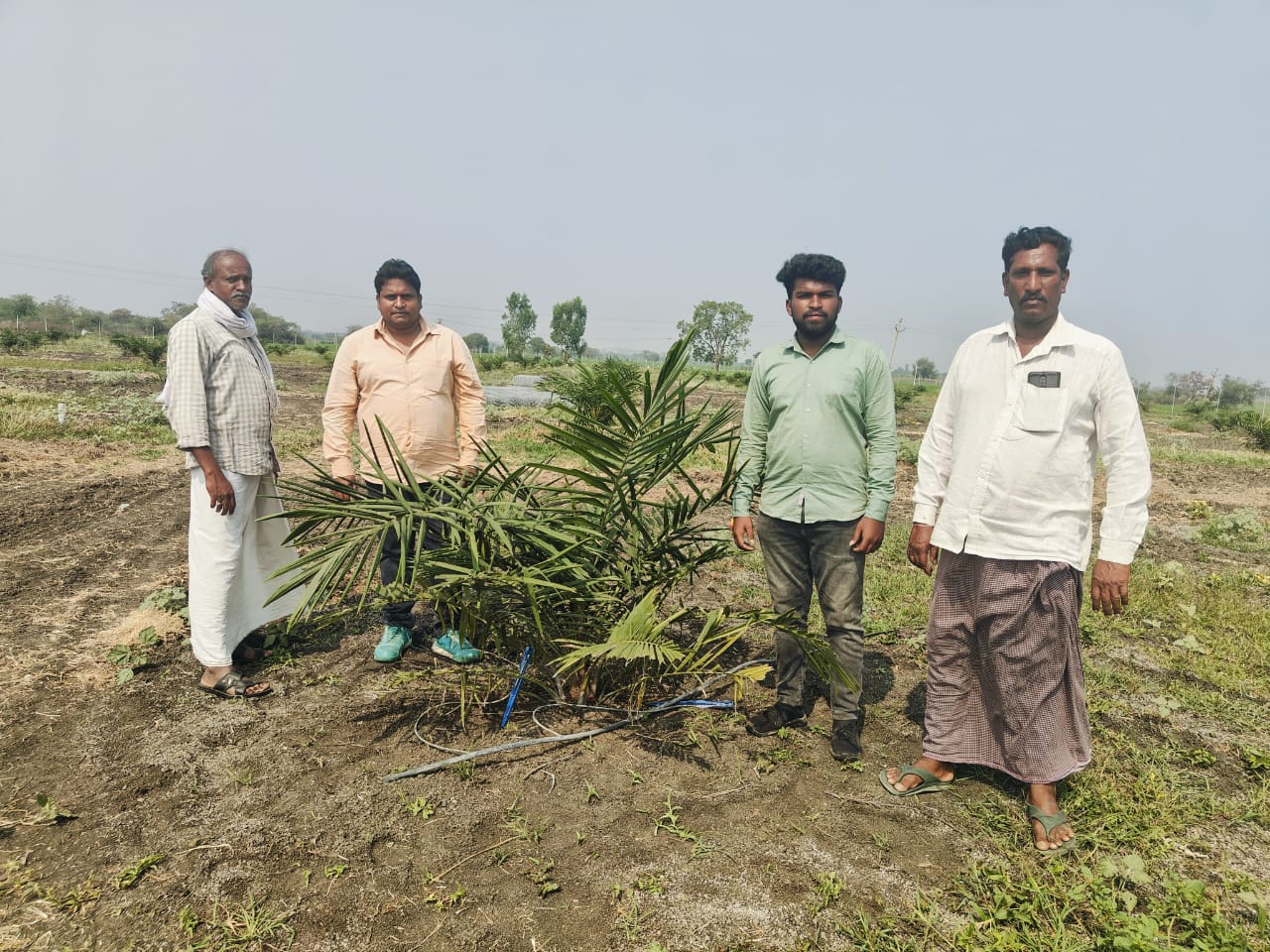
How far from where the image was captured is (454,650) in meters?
3.29

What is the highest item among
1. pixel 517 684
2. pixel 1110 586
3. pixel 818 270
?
pixel 818 270

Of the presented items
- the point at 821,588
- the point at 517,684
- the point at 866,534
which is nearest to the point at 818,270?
the point at 866,534

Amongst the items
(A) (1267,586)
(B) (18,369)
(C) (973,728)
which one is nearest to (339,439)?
(C) (973,728)

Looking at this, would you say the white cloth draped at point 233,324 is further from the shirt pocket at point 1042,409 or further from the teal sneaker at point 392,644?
the shirt pocket at point 1042,409

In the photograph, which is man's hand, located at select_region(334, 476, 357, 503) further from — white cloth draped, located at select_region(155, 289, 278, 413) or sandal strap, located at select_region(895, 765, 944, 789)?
sandal strap, located at select_region(895, 765, 944, 789)

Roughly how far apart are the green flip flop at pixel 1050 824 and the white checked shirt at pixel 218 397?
10.6 feet

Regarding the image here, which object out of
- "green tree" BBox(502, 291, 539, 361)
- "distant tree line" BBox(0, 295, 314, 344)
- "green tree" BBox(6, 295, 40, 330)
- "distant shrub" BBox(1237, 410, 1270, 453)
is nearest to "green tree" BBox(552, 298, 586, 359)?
"green tree" BBox(502, 291, 539, 361)

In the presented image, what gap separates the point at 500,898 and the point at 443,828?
35 centimetres

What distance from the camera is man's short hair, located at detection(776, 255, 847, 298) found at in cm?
249

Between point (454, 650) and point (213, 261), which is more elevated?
point (213, 261)

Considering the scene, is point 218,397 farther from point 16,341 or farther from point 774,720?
point 16,341

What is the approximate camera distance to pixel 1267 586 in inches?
201

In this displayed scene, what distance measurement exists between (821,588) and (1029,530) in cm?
78

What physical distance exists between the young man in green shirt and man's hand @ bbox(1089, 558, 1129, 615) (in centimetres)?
66
